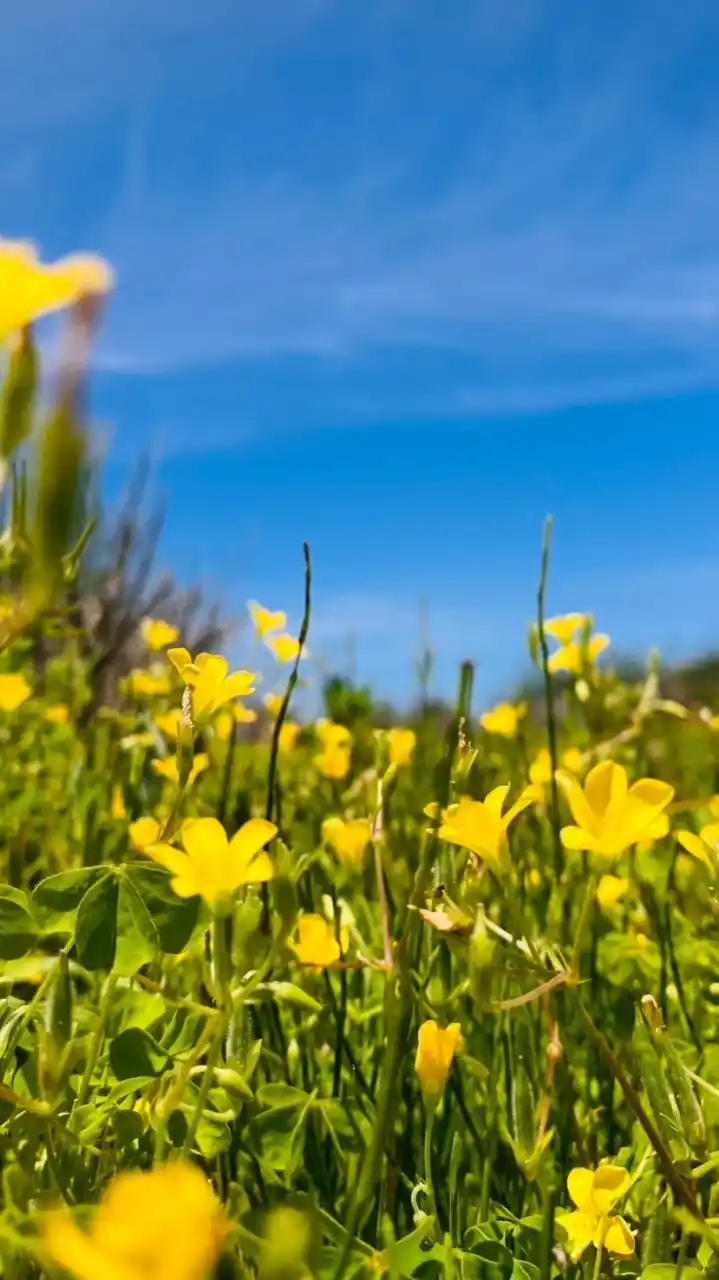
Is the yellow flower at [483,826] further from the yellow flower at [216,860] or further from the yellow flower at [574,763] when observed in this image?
the yellow flower at [574,763]

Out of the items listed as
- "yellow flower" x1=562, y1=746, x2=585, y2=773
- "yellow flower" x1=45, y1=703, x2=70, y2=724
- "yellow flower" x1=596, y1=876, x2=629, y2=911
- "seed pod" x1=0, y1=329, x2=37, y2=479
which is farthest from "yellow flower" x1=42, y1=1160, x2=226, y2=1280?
"yellow flower" x1=45, y1=703, x2=70, y2=724

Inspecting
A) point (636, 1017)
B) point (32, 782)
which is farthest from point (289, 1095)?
point (32, 782)

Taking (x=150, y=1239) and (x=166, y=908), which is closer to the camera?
(x=150, y=1239)

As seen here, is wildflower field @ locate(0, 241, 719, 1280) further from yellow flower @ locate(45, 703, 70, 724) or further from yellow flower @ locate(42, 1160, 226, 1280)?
yellow flower @ locate(45, 703, 70, 724)

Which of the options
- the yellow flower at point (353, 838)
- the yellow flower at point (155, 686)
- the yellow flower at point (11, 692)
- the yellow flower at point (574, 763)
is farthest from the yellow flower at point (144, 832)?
the yellow flower at point (155, 686)

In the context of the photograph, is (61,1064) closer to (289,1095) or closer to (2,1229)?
(2,1229)

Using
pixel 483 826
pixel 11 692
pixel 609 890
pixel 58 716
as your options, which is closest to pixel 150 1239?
pixel 483 826

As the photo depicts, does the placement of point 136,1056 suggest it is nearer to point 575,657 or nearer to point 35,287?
point 35,287
